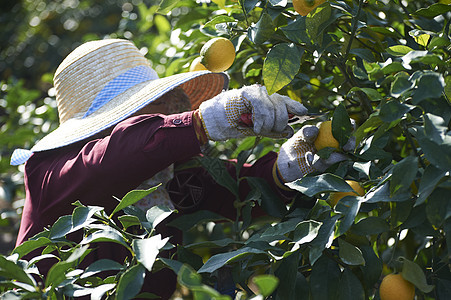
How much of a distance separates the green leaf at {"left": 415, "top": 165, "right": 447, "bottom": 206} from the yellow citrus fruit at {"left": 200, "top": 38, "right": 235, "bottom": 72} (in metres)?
0.46

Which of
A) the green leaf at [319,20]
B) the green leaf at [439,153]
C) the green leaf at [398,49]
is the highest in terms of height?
the green leaf at [319,20]

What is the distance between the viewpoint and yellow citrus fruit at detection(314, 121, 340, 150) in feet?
3.52

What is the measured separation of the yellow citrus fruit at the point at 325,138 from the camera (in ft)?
3.52

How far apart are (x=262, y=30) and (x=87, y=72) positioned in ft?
1.71

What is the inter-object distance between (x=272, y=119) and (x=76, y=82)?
537mm

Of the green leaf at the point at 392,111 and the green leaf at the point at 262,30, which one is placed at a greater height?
the green leaf at the point at 262,30

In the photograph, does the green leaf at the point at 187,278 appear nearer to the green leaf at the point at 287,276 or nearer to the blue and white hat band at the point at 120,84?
the green leaf at the point at 287,276

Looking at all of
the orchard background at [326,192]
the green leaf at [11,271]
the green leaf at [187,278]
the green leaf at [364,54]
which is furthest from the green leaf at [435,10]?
the green leaf at [11,271]

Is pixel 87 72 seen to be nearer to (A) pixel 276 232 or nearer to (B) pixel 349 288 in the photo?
(A) pixel 276 232

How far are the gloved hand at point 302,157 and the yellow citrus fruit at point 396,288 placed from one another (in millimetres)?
242

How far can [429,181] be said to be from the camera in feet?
2.49

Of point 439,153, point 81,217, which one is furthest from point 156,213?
point 439,153

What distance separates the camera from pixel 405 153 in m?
1.33

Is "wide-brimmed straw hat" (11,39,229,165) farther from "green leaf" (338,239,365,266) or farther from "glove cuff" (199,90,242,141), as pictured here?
"green leaf" (338,239,365,266)
